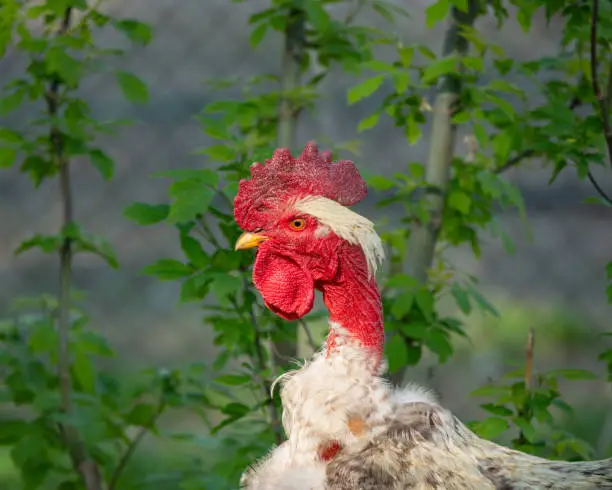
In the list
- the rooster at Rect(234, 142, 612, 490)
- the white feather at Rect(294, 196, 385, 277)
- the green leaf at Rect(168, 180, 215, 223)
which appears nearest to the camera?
the rooster at Rect(234, 142, 612, 490)

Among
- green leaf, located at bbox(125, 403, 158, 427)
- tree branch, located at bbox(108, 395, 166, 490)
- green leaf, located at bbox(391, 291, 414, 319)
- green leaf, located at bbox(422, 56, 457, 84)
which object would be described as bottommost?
tree branch, located at bbox(108, 395, 166, 490)

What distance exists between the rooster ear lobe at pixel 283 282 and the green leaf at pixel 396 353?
2.38 ft

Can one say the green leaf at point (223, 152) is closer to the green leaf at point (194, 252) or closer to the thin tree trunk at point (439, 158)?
the green leaf at point (194, 252)

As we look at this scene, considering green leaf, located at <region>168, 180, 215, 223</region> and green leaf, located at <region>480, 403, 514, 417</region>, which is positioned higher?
green leaf, located at <region>168, 180, 215, 223</region>

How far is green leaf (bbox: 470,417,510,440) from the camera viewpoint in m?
2.21

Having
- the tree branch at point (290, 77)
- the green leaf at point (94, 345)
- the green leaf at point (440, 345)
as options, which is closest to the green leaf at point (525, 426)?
the green leaf at point (440, 345)

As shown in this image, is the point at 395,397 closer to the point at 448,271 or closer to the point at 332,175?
the point at 332,175

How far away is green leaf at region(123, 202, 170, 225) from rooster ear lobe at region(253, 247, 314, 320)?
0.49 meters

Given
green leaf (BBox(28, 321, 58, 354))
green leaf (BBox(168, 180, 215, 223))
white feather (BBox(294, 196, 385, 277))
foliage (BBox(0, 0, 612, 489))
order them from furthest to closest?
1. green leaf (BBox(28, 321, 58, 354))
2. foliage (BBox(0, 0, 612, 489))
3. green leaf (BBox(168, 180, 215, 223))
4. white feather (BBox(294, 196, 385, 277))

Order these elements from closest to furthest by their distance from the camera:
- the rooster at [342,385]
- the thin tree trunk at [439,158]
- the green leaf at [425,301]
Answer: the rooster at [342,385], the green leaf at [425,301], the thin tree trunk at [439,158]

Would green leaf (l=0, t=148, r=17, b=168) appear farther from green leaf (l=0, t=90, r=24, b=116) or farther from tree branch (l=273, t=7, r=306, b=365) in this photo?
tree branch (l=273, t=7, r=306, b=365)

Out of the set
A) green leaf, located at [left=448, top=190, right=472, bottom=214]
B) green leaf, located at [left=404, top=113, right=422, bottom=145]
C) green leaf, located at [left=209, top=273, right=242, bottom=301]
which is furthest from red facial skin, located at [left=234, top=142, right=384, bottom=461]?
green leaf, located at [left=448, top=190, right=472, bottom=214]

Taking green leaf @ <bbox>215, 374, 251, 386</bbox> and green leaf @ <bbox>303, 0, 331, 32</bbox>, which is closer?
green leaf @ <bbox>215, 374, 251, 386</bbox>

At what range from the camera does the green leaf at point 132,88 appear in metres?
2.76
